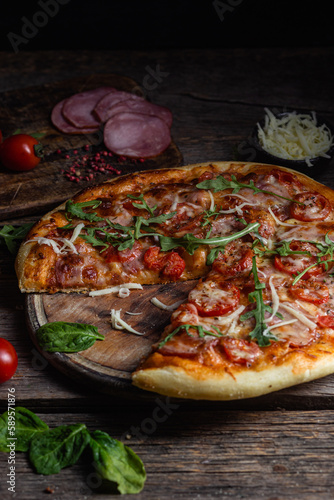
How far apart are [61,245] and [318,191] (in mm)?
2259

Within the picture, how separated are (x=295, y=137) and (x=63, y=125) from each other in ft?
8.45

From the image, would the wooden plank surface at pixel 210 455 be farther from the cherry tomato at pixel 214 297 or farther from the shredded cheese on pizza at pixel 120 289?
the shredded cheese on pizza at pixel 120 289

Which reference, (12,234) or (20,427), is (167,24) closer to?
(12,234)

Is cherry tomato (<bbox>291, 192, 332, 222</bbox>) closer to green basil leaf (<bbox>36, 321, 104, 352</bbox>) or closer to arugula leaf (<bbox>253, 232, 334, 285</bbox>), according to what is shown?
arugula leaf (<bbox>253, 232, 334, 285</bbox>)

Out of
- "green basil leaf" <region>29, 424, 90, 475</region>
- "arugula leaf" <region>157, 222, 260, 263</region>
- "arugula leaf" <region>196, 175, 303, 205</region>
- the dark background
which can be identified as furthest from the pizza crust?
the dark background

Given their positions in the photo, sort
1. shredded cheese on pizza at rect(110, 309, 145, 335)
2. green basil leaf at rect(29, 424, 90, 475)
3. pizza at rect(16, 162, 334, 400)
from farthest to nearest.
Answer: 1. shredded cheese on pizza at rect(110, 309, 145, 335)
2. pizza at rect(16, 162, 334, 400)
3. green basil leaf at rect(29, 424, 90, 475)

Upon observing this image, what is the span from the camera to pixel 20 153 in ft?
19.7

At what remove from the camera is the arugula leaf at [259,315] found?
389cm

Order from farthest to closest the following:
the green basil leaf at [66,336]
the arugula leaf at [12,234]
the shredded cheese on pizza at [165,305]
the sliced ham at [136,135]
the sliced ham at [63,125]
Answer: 1. the sliced ham at [63,125]
2. the sliced ham at [136,135]
3. the arugula leaf at [12,234]
4. the shredded cheese on pizza at [165,305]
5. the green basil leaf at [66,336]

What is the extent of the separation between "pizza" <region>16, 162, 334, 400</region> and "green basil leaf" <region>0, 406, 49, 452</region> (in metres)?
0.72

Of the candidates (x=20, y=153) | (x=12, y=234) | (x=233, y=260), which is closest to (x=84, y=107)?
(x=20, y=153)

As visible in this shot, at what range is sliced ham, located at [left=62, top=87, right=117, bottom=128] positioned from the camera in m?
6.73

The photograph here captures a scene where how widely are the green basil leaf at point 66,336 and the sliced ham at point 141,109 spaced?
3.24 metres

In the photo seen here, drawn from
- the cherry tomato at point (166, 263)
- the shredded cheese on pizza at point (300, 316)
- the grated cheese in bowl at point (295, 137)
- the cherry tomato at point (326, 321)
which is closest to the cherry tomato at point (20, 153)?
the cherry tomato at point (166, 263)
